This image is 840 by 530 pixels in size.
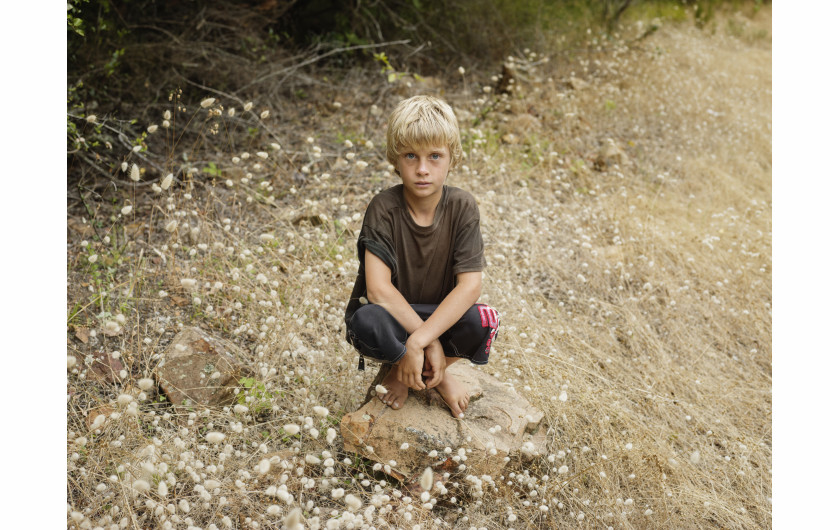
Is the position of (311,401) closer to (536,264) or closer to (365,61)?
(536,264)

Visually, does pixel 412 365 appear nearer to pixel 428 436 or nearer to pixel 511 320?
pixel 428 436

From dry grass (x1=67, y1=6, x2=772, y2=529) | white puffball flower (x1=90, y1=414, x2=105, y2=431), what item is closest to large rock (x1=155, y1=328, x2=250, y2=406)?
dry grass (x1=67, y1=6, x2=772, y2=529)

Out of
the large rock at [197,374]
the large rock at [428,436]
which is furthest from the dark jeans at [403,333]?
the large rock at [197,374]

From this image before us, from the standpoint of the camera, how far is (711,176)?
21.0ft

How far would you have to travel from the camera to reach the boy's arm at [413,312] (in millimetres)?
2439

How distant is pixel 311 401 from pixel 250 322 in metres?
0.84

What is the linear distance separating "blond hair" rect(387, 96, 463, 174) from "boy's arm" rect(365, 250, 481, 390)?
0.45 m

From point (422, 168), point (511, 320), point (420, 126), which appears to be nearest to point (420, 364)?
point (422, 168)

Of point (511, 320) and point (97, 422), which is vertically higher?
point (97, 422)

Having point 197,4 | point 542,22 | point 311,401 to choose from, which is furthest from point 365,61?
point 311,401

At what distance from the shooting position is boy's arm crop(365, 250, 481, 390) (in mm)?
2439

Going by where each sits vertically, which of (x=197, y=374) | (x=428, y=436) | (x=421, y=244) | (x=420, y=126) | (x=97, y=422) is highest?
(x=420, y=126)

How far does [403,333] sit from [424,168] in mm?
647

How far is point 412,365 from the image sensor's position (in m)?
2.46
